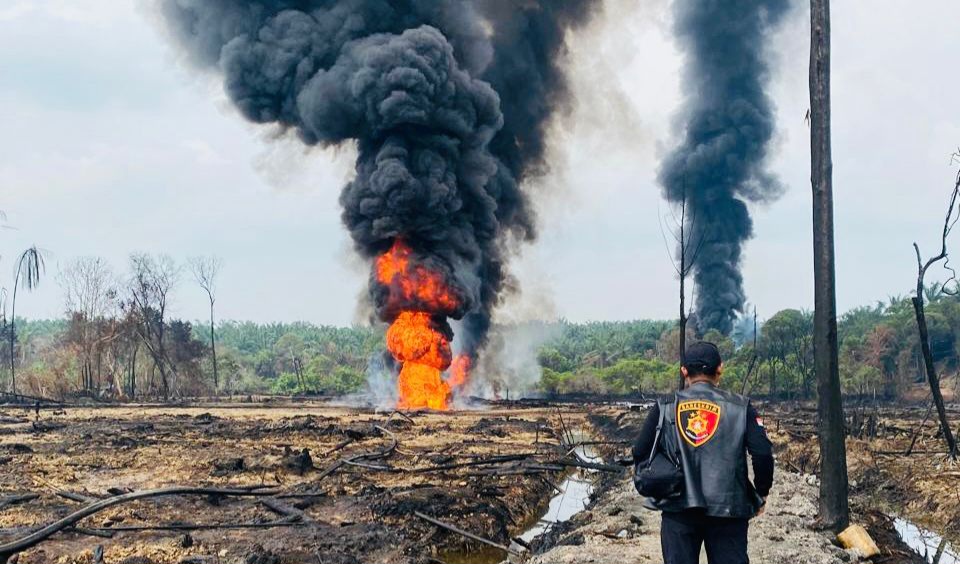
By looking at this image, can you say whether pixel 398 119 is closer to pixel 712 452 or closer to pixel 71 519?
pixel 71 519

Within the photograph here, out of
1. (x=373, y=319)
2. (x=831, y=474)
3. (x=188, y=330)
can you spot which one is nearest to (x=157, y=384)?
(x=188, y=330)

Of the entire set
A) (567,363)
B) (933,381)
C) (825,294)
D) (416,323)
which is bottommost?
(567,363)

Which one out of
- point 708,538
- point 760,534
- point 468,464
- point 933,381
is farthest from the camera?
point 933,381

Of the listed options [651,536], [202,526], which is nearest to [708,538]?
[651,536]

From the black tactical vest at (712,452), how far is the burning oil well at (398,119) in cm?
3290

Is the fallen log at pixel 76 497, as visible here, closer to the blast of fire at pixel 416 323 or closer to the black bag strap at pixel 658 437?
the black bag strap at pixel 658 437

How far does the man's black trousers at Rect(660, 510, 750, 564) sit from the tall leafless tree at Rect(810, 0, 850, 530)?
5.60m

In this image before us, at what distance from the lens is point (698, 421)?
4.89 meters

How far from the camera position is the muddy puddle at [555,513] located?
10.6 meters

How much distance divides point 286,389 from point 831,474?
6822 centimetres

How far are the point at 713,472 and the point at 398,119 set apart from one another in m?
34.8

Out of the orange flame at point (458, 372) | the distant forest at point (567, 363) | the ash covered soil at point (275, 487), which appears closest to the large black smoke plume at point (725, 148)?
the distant forest at point (567, 363)

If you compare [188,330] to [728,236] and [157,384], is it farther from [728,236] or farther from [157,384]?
[728,236]

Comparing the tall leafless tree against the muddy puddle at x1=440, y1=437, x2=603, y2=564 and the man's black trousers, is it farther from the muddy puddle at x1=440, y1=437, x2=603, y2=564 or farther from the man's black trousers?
the man's black trousers
